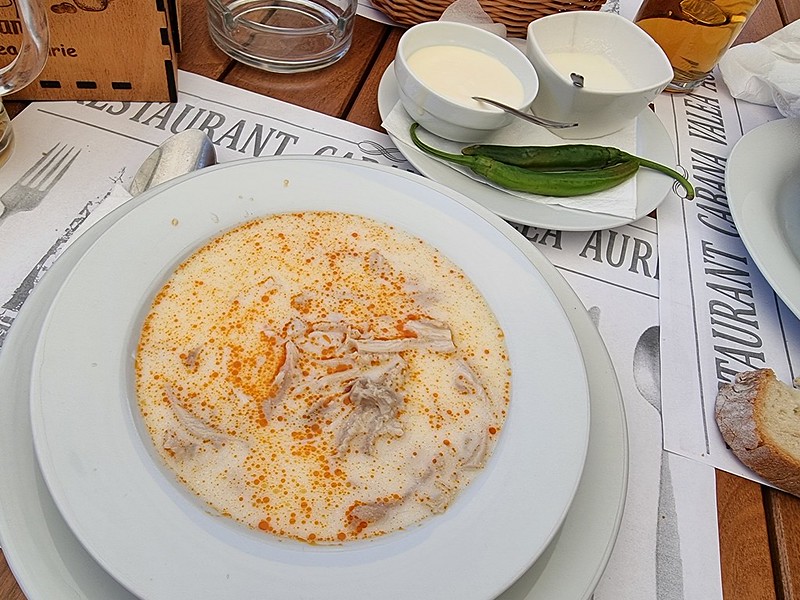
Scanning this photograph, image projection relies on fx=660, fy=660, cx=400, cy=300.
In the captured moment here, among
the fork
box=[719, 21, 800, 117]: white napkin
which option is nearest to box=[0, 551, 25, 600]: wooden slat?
the fork

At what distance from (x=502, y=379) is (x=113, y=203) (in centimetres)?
69

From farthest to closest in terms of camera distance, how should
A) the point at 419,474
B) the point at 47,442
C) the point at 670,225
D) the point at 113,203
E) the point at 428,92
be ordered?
the point at 670,225
the point at 428,92
the point at 113,203
the point at 419,474
the point at 47,442

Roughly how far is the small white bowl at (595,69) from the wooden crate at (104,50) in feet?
2.43

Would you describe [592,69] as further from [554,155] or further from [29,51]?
[29,51]

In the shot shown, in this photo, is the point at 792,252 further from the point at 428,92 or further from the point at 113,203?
the point at 113,203

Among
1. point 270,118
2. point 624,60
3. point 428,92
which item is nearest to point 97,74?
point 270,118

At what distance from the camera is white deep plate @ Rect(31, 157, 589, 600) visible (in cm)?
63

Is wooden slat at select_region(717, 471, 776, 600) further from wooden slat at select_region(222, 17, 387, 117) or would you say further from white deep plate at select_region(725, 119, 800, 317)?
wooden slat at select_region(222, 17, 387, 117)

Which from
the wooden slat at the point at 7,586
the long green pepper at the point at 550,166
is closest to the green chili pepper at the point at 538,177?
the long green pepper at the point at 550,166

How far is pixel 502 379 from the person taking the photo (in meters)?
0.86

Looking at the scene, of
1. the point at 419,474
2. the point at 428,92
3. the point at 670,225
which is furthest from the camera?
the point at 670,225

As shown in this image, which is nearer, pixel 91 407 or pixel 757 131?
pixel 91 407

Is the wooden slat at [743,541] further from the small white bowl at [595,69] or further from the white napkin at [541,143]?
the small white bowl at [595,69]

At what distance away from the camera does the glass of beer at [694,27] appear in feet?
5.03
